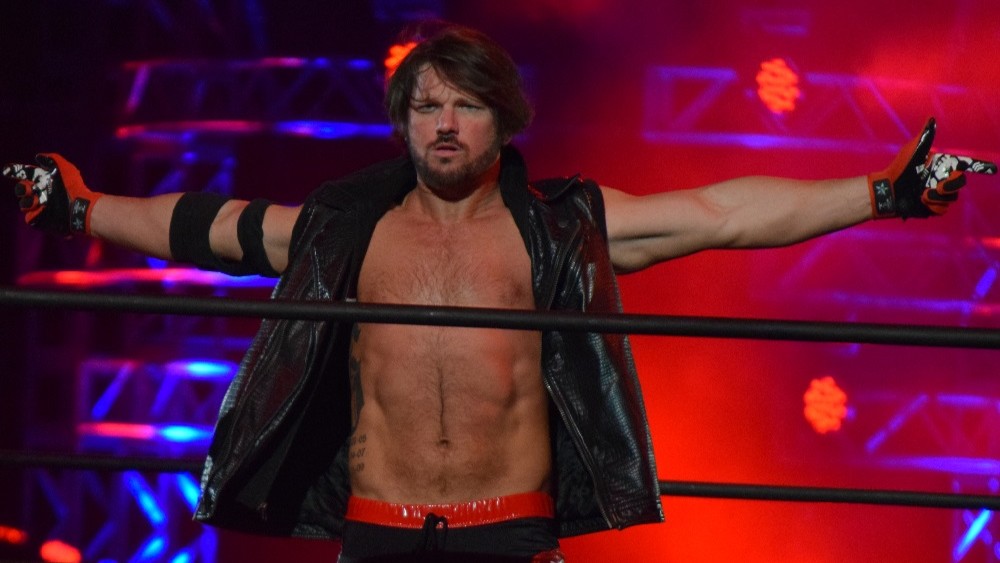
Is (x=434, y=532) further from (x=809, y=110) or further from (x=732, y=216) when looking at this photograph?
(x=809, y=110)

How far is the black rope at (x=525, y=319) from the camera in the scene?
155 cm

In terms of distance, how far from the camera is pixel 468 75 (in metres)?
2.44

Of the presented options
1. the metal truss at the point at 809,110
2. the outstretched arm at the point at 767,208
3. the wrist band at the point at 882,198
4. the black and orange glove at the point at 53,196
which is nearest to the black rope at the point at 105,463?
the black and orange glove at the point at 53,196

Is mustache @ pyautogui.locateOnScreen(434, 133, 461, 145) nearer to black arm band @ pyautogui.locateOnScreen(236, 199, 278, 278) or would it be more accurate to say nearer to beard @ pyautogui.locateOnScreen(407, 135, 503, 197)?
beard @ pyautogui.locateOnScreen(407, 135, 503, 197)

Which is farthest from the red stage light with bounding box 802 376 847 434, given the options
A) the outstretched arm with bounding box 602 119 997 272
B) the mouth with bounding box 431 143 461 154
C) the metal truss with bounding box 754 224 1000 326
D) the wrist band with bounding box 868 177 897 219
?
the mouth with bounding box 431 143 461 154

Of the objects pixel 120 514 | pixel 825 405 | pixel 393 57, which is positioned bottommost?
pixel 120 514

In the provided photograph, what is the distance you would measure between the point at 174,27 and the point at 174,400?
1.65 metres

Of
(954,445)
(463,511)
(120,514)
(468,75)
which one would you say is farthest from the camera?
(954,445)

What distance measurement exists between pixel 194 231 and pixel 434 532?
33.1 inches

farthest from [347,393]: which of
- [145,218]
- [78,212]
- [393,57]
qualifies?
[393,57]

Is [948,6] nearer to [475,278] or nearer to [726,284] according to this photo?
[726,284]

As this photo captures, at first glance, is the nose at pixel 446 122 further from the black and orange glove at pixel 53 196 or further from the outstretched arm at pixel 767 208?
the black and orange glove at pixel 53 196

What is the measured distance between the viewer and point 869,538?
523cm

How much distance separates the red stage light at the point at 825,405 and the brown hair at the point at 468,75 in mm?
3072
